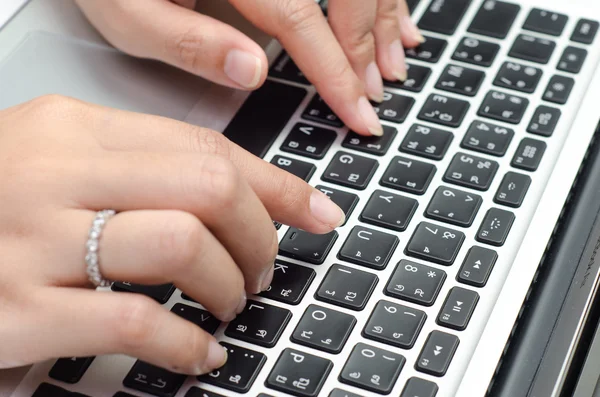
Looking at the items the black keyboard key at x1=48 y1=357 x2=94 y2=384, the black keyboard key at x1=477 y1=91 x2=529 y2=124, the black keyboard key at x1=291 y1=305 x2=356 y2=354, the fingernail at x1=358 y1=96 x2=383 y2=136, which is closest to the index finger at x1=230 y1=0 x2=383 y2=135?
the fingernail at x1=358 y1=96 x2=383 y2=136

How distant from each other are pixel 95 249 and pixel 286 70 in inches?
13.6

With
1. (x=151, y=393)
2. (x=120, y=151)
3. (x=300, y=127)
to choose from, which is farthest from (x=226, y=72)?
(x=151, y=393)

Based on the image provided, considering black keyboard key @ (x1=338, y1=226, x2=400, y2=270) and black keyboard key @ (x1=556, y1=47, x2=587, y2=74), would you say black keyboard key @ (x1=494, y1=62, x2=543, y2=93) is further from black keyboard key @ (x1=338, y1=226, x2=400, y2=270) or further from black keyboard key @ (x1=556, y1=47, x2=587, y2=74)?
black keyboard key @ (x1=338, y1=226, x2=400, y2=270)

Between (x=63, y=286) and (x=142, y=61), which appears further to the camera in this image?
(x=142, y=61)

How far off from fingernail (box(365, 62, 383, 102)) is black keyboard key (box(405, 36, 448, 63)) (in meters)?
0.05

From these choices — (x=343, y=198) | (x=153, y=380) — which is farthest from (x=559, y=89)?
(x=153, y=380)

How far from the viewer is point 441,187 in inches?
25.7

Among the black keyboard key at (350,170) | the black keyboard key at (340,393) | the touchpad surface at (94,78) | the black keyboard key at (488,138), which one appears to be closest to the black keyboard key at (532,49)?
the black keyboard key at (488,138)

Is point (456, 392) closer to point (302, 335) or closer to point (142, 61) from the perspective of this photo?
Answer: point (302, 335)

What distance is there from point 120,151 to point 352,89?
9.9 inches

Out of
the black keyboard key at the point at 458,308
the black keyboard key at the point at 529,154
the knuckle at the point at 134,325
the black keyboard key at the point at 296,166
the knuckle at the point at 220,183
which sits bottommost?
the knuckle at the point at 134,325

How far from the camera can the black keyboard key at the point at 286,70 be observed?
2.53 ft

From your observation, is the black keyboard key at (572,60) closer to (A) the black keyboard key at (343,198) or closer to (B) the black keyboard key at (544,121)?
(B) the black keyboard key at (544,121)

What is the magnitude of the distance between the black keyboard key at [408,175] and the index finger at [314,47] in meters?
0.05
